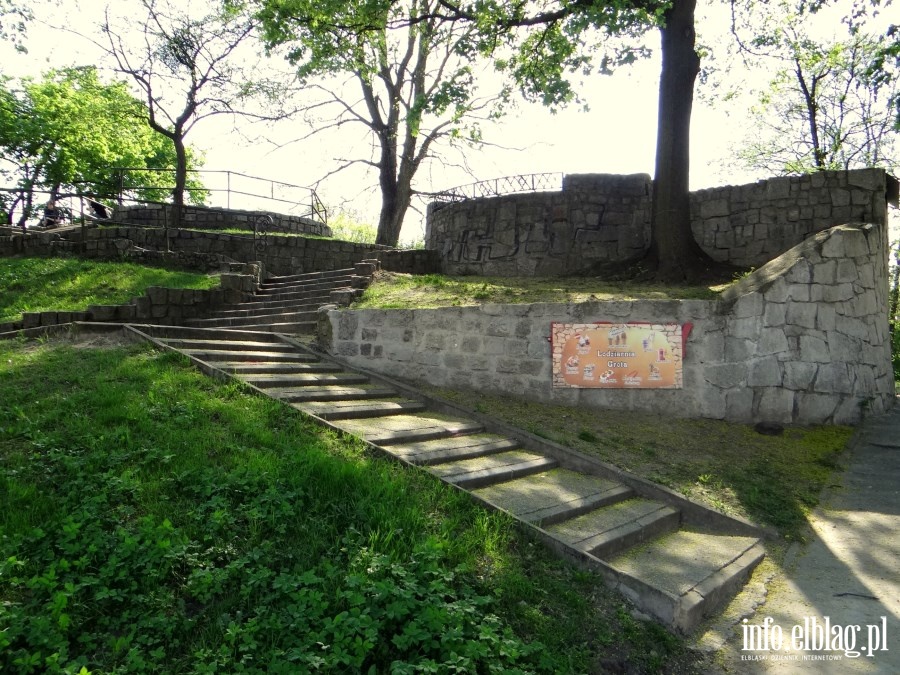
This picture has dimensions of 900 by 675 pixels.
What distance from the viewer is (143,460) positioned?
393 cm

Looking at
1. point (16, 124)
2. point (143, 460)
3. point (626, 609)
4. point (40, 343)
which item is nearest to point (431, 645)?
point (626, 609)

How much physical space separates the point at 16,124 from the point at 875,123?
31.0m

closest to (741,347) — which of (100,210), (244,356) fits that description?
(244,356)

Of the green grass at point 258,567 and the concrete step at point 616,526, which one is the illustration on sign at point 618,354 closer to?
the concrete step at point 616,526

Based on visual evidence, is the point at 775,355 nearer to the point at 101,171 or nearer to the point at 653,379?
the point at 653,379

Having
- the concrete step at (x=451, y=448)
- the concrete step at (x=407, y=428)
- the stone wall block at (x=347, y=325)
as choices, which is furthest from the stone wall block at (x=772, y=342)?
the stone wall block at (x=347, y=325)

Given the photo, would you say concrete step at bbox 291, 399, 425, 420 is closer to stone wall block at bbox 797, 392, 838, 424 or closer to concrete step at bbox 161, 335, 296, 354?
concrete step at bbox 161, 335, 296, 354

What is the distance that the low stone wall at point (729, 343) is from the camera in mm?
6453

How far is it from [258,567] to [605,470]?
329 centimetres

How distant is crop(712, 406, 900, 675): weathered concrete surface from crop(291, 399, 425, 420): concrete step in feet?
12.1

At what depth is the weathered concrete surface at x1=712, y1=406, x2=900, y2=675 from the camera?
3162 millimetres

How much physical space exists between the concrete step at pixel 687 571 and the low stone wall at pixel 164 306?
25.6ft

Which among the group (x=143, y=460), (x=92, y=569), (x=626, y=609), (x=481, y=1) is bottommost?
(x=626, y=609)

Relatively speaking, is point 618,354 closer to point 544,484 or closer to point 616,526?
point 544,484
